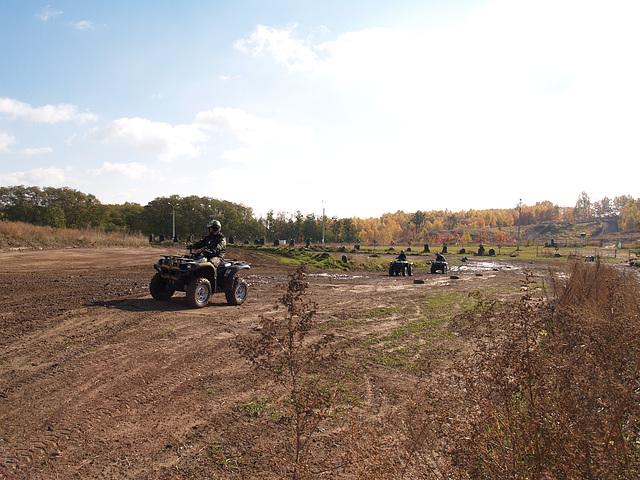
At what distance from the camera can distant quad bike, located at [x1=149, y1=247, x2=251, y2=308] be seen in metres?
9.22

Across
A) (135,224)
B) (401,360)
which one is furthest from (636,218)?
(401,360)

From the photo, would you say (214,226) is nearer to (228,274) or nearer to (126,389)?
(228,274)

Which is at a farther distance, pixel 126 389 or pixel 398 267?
pixel 398 267

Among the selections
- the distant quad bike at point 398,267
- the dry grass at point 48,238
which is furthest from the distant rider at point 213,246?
the dry grass at point 48,238

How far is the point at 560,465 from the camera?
2.39 m

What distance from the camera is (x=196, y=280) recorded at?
943 cm

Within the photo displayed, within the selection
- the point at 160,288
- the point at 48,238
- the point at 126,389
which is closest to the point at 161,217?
the point at 48,238

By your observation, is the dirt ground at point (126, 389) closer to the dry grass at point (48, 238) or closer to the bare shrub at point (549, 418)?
the bare shrub at point (549, 418)


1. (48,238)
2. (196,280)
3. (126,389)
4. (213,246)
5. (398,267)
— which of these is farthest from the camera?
(48,238)

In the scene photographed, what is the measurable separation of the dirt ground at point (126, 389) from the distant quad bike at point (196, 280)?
37 cm

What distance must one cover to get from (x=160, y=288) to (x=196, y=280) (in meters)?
1.43

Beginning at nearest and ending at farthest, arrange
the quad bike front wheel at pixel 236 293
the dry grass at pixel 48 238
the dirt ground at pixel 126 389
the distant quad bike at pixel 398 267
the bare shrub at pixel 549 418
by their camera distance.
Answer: the bare shrub at pixel 549 418 < the dirt ground at pixel 126 389 < the quad bike front wheel at pixel 236 293 < the distant quad bike at pixel 398 267 < the dry grass at pixel 48 238

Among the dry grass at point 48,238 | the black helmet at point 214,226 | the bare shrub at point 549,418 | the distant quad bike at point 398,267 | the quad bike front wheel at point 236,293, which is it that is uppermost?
the black helmet at point 214,226

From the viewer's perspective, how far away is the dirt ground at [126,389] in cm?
342
